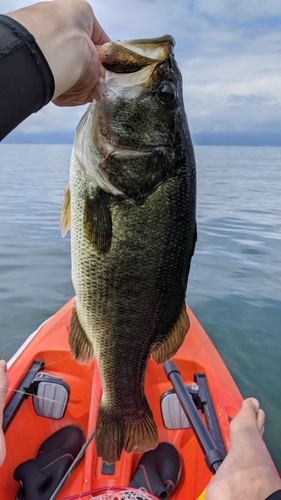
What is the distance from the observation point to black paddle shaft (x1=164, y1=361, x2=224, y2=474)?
246 centimetres

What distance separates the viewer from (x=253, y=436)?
2.55m

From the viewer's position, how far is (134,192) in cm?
159

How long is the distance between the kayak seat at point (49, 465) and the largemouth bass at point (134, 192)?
178 centimetres

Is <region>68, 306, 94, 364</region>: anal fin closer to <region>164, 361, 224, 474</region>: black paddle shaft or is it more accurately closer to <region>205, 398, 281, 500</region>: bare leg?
<region>205, 398, 281, 500</region>: bare leg

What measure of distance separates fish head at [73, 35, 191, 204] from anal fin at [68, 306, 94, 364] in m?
0.73

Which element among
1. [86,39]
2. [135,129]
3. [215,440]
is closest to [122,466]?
[215,440]

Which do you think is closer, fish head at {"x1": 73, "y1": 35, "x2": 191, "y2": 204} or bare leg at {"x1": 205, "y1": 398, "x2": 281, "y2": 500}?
fish head at {"x1": 73, "y1": 35, "x2": 191, "y2": 204}

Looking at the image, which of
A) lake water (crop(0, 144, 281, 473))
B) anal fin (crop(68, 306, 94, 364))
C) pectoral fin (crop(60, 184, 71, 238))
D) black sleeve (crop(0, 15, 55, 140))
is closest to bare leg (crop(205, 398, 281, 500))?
anal fin (crop(68, 306, 94, 364))

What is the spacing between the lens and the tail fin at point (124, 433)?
211 cm

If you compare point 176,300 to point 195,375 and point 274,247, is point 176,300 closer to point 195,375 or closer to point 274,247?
point 195,375

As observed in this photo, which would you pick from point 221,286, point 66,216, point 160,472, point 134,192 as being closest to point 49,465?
point 160,472

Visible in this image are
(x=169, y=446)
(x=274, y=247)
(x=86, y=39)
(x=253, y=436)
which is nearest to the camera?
(x=86, y=39)

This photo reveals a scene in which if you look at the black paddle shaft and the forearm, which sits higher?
the forearm

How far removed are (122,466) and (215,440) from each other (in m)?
0.74
